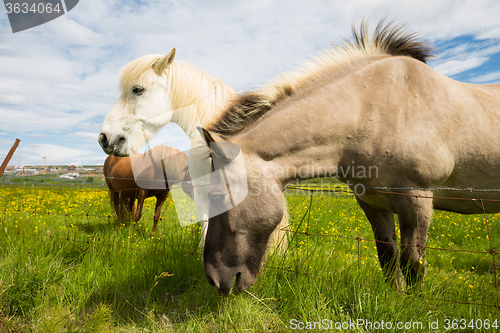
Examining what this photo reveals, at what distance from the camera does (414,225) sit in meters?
2.08

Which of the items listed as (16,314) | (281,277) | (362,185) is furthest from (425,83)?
(16,314)

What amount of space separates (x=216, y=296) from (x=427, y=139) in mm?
2111

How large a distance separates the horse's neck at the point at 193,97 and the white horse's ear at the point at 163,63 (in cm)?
10

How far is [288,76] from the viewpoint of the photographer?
2.34 metres

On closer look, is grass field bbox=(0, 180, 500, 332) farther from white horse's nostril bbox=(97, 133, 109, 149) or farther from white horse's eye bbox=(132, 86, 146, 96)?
white horse's eye bbox=(132, 86, 146, 96)

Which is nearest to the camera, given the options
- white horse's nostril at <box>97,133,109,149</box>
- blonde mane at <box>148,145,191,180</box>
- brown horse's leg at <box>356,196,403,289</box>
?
brown horse's leg at <box>356,196,403,289</box>

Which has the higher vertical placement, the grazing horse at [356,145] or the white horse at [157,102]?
the white horse at [157,102]

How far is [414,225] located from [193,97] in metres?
2.68

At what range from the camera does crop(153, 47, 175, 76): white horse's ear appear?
329 cm

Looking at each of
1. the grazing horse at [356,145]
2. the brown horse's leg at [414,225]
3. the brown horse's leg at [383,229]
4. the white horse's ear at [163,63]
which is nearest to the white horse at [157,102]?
the white horse's ear at [163,63]

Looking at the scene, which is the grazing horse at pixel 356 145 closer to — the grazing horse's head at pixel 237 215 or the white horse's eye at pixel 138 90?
the grazing horse's head at pixel 237 215

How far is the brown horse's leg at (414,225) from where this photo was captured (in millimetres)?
2055

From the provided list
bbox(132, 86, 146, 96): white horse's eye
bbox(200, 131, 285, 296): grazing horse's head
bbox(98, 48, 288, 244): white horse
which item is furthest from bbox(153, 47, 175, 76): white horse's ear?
bbox(200, 131, 285, 296): grazing horse's head

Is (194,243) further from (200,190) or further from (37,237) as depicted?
(37,237)
